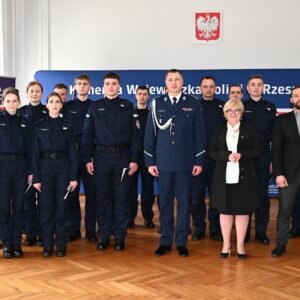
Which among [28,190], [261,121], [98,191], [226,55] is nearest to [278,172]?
[261,121]

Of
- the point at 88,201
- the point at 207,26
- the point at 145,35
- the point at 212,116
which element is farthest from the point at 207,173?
the point at 145,35

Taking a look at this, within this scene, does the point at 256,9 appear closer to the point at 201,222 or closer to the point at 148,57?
the point at 148,57

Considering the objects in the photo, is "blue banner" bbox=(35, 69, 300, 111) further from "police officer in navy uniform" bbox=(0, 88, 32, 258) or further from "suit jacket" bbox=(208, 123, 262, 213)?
"police officer in navy uniform" bbox=(0, 88, 32, 258)

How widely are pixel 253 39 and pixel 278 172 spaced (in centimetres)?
399

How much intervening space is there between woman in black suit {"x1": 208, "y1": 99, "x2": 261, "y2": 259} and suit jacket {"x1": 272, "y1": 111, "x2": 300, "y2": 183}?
0.55 feet

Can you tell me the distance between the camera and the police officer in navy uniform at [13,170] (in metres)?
4.09

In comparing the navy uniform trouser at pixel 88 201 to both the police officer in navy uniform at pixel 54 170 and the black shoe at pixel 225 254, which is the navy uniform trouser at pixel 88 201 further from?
the black shoe at pixel 225 254

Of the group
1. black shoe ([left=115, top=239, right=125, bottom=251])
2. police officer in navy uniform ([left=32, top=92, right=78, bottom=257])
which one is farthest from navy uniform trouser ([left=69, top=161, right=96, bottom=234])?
police officer in navy uniform ([left=32, top=92, right=78, bottom=257])

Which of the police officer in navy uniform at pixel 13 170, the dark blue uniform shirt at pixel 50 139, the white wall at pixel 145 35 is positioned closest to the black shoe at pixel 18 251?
the police officer in navy uniform at pixel 13 170

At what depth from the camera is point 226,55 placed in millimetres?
7660

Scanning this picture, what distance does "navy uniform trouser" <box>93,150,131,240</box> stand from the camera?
175 inches

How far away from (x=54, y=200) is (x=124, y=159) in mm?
711

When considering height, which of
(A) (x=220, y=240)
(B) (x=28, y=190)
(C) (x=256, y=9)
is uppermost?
(C) (x=256, y=9)

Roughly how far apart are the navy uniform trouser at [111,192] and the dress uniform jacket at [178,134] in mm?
351
